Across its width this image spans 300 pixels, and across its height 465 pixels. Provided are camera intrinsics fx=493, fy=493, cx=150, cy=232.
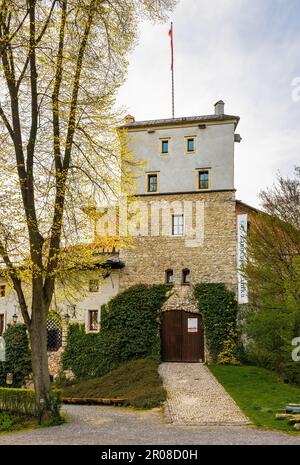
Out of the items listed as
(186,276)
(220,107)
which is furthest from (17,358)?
(220,107)

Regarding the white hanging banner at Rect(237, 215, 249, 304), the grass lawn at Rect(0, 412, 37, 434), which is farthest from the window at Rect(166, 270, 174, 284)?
the grass lawn at Rect(0, 412, 37, 434)

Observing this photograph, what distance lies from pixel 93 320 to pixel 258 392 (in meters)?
10.3

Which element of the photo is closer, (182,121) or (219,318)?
(219,318)

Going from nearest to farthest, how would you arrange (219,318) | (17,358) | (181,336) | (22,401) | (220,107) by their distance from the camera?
(22,401), (219,318), (181,336), (17,358), (220,107)

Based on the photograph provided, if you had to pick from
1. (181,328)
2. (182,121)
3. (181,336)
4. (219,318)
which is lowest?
(181,336)

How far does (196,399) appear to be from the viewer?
1566 cm

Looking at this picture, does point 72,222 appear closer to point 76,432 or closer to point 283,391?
point 76,432

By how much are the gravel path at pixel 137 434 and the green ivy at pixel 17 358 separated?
11.0 metres

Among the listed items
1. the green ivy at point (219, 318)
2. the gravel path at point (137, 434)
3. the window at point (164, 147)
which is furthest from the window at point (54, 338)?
the gravel path at point (137, 434)

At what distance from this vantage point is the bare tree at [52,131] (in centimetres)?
1300

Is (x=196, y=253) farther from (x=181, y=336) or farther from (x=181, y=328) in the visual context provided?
(x=181, y=336)

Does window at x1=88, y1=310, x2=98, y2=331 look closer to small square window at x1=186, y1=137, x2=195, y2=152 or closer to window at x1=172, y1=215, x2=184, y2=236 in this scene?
window at x1=172, y1=215, x2=184, y2=236
